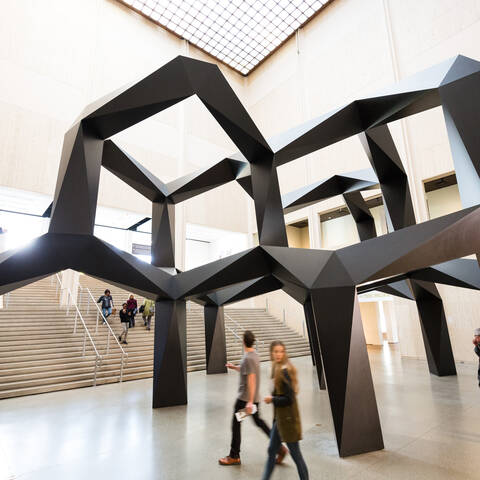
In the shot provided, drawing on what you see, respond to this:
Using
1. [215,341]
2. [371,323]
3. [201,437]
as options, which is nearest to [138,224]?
[215,341]

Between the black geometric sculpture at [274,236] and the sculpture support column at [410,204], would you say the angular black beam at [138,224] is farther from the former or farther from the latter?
the sculpture support column at [410,204]

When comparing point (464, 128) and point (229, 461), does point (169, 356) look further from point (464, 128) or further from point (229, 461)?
point (464, 128)

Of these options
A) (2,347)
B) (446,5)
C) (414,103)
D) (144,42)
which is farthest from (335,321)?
(144,42)

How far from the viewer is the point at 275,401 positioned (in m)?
2.97

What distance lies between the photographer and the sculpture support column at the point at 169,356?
22.0ft

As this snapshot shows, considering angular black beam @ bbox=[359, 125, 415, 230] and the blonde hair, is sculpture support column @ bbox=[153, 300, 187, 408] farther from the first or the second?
angular black beam @ bbox=[359, 125, 415, 230]

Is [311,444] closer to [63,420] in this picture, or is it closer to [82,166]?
[63,420]

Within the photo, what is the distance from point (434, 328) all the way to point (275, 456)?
26.9 feet

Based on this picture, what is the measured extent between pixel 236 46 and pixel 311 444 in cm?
2391

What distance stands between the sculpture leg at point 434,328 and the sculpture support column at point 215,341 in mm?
5941

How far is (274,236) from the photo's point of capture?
19.9 feet

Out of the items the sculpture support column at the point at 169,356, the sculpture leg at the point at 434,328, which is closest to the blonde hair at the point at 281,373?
the sculpture support column at the point at 169,356

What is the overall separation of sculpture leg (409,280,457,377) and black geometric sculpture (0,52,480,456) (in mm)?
4173

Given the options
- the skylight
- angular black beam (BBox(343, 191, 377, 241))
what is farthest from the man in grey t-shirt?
the skylight
